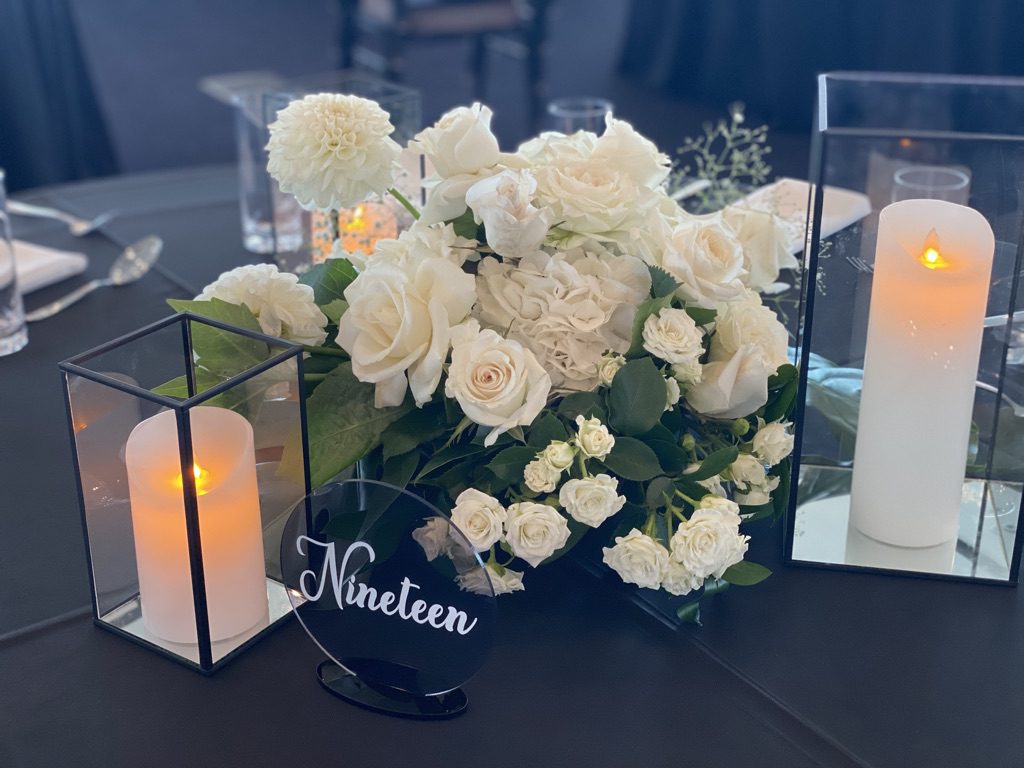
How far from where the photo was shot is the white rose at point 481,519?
0.79m

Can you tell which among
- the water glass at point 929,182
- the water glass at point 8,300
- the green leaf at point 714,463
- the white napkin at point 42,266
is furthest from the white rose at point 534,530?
the white napkin at point 42,266

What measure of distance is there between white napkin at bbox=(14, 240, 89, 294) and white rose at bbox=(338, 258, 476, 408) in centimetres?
77

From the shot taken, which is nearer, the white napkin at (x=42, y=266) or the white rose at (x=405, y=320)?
the white rose at (x=405, y=320)

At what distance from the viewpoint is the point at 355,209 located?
51.6 inches

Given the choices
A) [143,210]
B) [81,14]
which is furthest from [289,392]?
[81,14]

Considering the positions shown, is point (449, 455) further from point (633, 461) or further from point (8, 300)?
point (8, 300)

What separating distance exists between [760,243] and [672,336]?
18 centimetres

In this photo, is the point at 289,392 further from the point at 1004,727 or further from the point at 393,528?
the point at 1004,727

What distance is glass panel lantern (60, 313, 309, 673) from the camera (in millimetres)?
757

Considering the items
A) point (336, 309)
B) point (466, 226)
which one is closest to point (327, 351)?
point (336, 309)

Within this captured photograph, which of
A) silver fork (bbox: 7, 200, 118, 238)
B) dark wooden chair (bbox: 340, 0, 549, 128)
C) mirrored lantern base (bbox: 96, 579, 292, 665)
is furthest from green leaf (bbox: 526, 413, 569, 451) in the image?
dark wooden chair (bbox: 340, 0, 549, 128)

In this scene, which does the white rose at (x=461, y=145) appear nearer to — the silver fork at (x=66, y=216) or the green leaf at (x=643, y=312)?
the green leaf at (x=643, y=312)

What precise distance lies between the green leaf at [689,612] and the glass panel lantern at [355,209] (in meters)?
0.55

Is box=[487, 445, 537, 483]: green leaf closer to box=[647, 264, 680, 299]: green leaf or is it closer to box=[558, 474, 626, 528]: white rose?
box=[558, 474, 626, 528]: white rose
